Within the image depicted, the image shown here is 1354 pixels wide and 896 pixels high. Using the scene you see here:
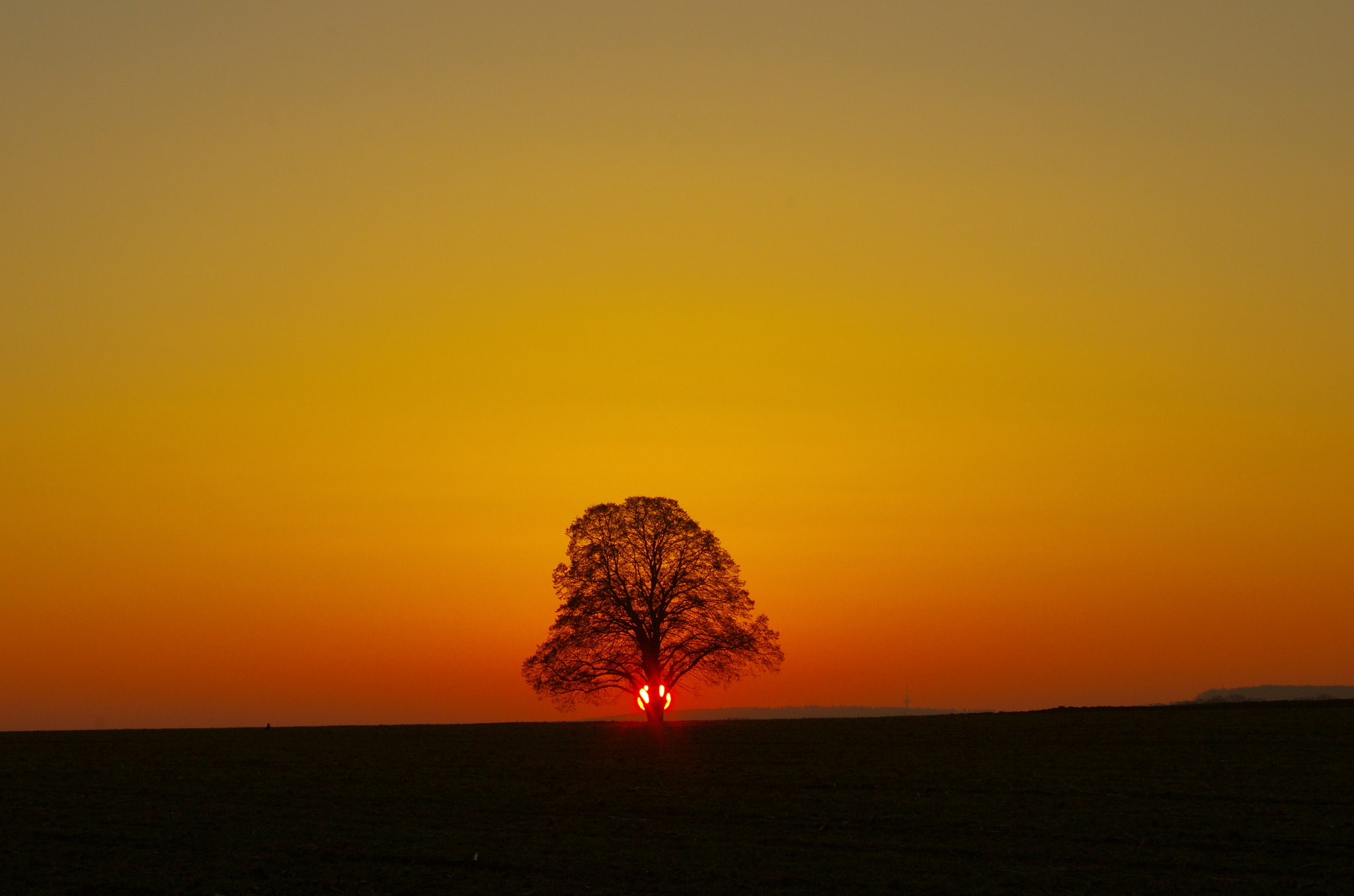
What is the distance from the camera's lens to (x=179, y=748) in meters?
43.1

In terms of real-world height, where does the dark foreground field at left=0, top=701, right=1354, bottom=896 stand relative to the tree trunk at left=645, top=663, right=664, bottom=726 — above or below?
below

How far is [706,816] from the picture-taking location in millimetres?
25938

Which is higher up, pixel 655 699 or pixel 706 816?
pixel 655 699

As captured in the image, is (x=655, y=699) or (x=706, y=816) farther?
(x=655, y=699)

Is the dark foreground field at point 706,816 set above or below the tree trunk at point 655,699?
below

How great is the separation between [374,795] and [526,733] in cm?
2368

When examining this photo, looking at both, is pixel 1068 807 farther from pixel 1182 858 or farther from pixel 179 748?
pixel 179 748

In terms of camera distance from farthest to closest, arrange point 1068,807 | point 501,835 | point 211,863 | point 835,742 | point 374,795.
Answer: point 835,742
point 374,795
point 1068,807
point 501,835
point 211,863

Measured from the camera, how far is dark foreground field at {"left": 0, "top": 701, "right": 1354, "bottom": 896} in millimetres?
19750

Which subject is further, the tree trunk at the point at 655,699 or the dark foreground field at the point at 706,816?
the tree trunk at the point at 655,699

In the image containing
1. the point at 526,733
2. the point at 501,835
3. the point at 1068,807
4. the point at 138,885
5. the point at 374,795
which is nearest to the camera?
the point at 138,885

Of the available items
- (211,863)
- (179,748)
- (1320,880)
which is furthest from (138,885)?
(179,748)

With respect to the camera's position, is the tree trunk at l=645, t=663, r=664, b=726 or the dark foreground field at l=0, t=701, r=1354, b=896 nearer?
the dark foreground field at l=0, t=701, r=1354, b=896

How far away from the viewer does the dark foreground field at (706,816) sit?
19.8 meters
